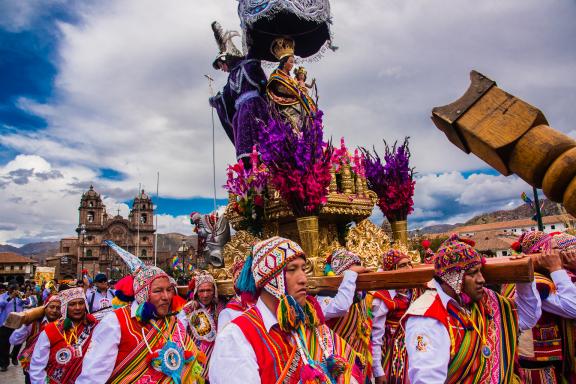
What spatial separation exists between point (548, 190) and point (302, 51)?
10.8 metres

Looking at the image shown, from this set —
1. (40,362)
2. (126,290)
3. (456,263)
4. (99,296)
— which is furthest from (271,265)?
(99,296)

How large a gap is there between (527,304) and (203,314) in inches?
141

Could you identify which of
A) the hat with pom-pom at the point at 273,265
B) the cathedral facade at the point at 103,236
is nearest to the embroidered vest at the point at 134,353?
the hat with pom-pom at the point at 273,265

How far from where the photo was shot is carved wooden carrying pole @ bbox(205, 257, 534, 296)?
2482 millimetres

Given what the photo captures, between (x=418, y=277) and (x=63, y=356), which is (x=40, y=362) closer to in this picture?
(x=63, y=356)

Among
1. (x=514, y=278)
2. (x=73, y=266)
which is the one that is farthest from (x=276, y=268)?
(x=73, y=266)

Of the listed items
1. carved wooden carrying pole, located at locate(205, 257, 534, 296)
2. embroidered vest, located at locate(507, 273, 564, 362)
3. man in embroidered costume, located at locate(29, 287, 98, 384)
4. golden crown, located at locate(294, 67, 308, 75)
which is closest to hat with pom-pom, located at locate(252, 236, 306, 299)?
carved wooden carrying pole, located at locate(205, 257, 534, 296)

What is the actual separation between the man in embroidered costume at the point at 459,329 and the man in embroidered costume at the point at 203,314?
2967 millimetres

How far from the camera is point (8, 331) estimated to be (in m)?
10.8

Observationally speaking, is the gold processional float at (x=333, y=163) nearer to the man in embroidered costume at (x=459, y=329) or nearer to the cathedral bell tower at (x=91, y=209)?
the man in embroidered costume at (x=459, y=329)

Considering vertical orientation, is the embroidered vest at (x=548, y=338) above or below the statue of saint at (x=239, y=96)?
below

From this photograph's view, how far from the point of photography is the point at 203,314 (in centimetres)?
537

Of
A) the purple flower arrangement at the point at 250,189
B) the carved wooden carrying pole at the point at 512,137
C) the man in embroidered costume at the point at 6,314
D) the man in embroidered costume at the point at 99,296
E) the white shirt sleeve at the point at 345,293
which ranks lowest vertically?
the man in embroidered costume at the point at 6,314

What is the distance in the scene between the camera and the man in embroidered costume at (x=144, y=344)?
3.50 metres
